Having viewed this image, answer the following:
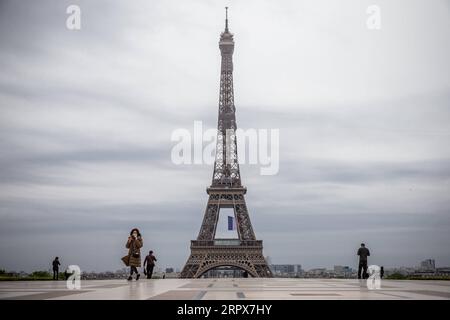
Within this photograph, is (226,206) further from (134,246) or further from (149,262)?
(134,246)

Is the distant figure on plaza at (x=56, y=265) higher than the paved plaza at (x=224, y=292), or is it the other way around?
the paved plaza at (x=224, y=292)

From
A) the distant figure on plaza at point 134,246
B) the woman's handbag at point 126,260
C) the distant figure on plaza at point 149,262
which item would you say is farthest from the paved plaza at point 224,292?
the distant figure on plaza at point 149,262

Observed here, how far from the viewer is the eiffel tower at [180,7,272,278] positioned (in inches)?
2371

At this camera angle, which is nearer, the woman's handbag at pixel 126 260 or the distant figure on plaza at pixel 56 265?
the woman's handbag at pixel 126 260

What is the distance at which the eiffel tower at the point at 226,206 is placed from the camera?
198 ft

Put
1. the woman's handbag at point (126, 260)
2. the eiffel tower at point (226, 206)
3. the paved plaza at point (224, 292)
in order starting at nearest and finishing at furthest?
the paved plaza at point (224, 292)
the woman's handbag at point (126, 260)
the eiffel tower at point (226, 206)

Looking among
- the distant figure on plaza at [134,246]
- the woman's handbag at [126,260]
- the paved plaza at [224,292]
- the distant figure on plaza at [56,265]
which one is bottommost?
the distant figure on plaza at [56,265]

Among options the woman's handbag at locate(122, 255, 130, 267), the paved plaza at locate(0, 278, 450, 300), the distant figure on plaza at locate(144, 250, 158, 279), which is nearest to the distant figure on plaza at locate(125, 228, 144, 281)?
the woman's handbag at locate(122, 255, 130, 267)

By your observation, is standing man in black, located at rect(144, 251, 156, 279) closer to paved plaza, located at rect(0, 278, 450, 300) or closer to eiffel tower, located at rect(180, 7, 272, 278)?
paved plaza, located at rect(0, 278, 450, 300)

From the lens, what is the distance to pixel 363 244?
2097cm

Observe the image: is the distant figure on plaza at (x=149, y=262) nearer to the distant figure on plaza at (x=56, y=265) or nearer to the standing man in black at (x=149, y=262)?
the standing man in black at (x=149, y=262)
